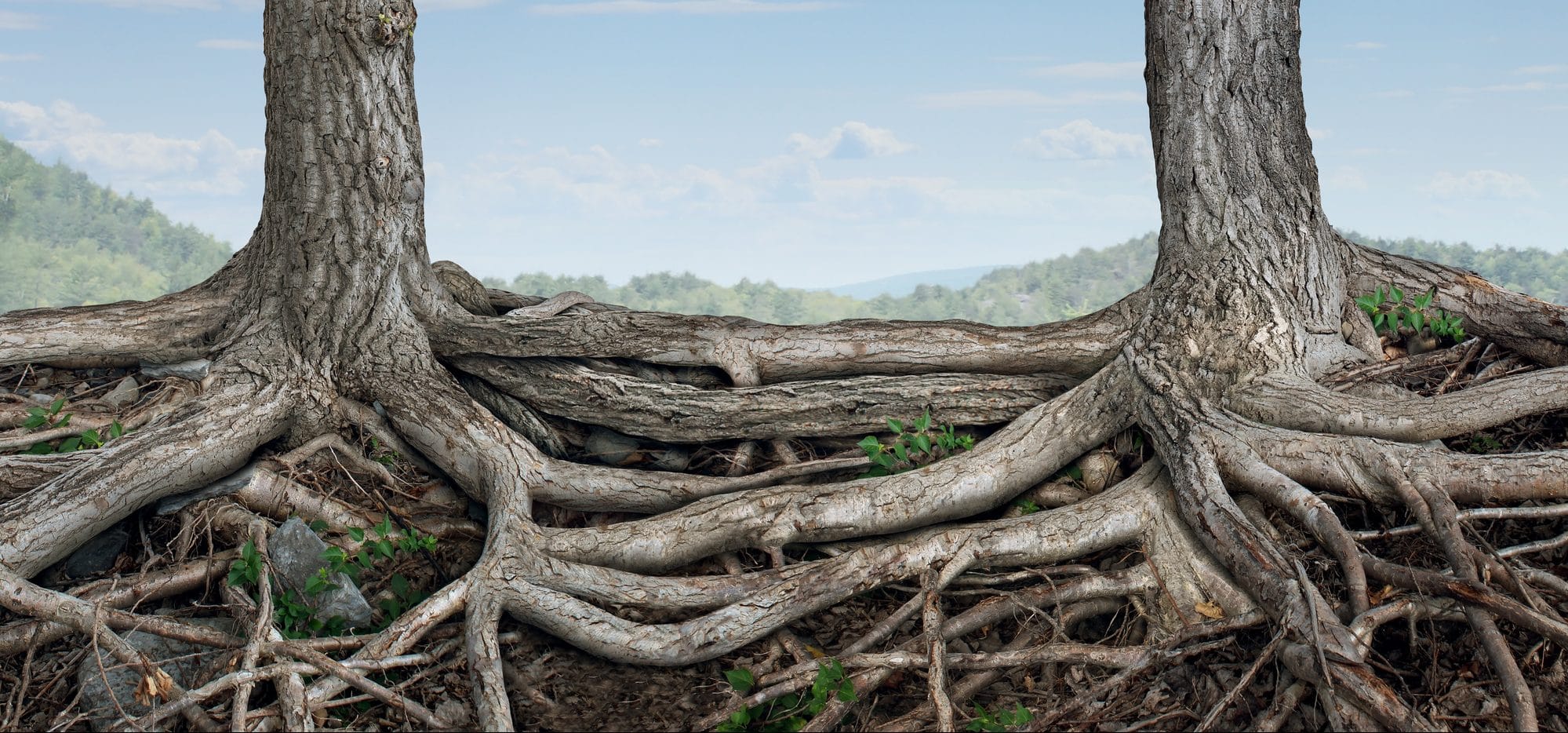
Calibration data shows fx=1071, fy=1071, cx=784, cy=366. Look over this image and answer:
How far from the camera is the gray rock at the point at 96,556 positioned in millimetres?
4863

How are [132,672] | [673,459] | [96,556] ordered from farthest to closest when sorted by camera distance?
[673,459] → [96,556] → [132,672]

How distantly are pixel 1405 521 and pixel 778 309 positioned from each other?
14.7 metres

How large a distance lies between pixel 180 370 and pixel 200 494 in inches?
41.3

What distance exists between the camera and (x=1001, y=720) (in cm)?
367

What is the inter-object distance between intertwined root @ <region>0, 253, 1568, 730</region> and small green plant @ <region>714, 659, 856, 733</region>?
2.5 inches

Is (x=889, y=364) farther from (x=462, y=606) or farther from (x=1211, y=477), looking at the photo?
(x=462, y=606)

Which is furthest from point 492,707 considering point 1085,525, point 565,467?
point 1085,525

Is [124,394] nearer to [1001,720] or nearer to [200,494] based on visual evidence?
[200,494]

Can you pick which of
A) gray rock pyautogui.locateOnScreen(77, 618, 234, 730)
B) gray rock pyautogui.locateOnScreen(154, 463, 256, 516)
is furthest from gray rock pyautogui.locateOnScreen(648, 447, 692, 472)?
gray rock pyautogui.locateOnScreen(77, 618, 234, 730)

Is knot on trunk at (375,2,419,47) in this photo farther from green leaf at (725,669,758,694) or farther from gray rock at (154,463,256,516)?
green leaf at (725,669,758,694)

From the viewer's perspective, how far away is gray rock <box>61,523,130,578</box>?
16.0 ft

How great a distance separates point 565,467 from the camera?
5.04 m

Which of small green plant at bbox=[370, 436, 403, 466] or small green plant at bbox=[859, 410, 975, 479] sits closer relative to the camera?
small green plant at bbox=[859, 410, 975, 479]

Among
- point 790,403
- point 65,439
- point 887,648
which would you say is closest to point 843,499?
point 887,648
